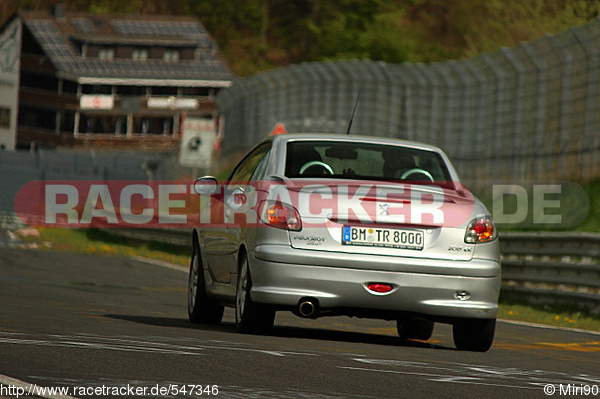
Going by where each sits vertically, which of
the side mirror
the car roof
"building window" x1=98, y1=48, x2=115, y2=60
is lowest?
the side mirror

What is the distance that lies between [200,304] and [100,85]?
292ft

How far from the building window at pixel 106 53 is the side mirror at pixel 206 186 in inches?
3551

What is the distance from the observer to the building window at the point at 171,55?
9938cm

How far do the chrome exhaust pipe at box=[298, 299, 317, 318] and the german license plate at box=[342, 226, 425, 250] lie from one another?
473mm

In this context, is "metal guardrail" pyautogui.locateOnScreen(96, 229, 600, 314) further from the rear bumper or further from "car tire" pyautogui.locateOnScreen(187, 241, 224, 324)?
the rear bumper

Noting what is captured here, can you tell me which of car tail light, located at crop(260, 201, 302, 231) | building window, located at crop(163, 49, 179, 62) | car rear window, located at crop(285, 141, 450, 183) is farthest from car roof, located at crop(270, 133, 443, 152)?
building window, located at crop(163, 49, 179, 62)

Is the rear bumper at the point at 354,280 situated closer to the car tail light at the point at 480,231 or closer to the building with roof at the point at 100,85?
the car tail light at the point at 480,231

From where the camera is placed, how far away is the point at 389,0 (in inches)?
4552

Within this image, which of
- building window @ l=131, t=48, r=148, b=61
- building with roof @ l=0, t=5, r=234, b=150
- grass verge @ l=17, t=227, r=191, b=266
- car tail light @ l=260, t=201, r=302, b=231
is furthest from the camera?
building window @ l=131, t=48, r=148, b=61

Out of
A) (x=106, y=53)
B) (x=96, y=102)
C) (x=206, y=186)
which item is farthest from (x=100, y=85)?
(x=206, y=186)

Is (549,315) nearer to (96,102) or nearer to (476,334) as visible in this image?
(476,334)

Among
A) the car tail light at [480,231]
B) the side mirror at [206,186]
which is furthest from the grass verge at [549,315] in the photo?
the side mirror at [206,186]

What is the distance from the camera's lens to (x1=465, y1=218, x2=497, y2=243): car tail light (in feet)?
30.7

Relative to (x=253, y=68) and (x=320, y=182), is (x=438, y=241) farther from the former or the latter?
(x=253, y=68)
